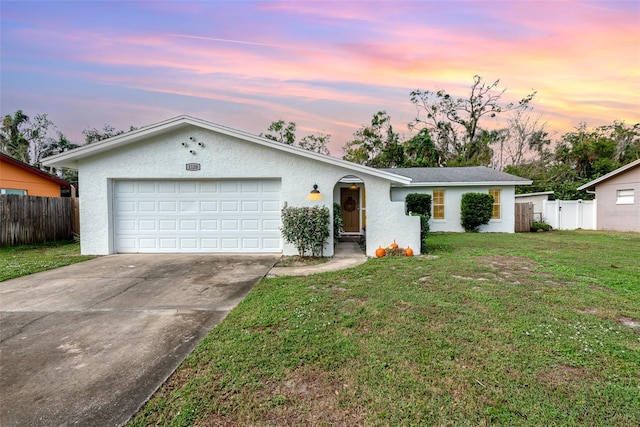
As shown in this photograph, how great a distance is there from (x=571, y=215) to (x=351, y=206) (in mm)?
12897

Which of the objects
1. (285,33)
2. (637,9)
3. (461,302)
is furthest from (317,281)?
(637,9)

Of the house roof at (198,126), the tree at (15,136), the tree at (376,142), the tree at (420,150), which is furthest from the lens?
the tree at (376,142)

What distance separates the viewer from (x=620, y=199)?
15773 millimetres

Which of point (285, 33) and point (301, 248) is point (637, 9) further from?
point (301, 248)

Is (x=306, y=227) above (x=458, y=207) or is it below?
below

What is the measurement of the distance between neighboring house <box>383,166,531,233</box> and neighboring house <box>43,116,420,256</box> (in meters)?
6.69

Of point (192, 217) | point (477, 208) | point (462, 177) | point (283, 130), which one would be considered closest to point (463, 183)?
point (462, 177)

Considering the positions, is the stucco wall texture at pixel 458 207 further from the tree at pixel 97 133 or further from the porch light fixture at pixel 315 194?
the tree at pixel 97 133

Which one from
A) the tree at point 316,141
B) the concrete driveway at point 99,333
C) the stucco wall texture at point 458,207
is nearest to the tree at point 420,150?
the tree at point 316,141

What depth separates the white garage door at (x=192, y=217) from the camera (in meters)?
9.20

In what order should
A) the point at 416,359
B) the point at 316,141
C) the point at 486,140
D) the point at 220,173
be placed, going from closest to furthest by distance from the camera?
1. the point at 416,359
2. the point at 220,173
3. the point at 486,140
4. the point at 316,141

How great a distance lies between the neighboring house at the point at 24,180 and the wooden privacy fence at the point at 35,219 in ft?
13.6

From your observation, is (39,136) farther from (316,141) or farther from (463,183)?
(463,183)

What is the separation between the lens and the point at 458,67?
43.4 ft
